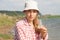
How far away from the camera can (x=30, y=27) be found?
159 inches

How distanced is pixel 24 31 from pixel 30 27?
11cm

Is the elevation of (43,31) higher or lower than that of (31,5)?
lower

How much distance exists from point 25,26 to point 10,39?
12301mm

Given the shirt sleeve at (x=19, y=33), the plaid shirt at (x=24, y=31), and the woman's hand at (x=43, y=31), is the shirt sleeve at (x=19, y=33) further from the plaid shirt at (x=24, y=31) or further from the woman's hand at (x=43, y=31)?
the woman's hand at (x=43, y=31)

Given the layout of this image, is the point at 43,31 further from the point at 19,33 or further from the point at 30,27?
the point at 19,33

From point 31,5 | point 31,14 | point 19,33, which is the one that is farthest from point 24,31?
point 31,5

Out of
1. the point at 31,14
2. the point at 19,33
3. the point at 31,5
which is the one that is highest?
the point at 31,5

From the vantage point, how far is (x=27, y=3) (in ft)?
13.1

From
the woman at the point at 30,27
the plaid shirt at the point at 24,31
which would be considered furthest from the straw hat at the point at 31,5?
the plaid shirt at the point at 24,31

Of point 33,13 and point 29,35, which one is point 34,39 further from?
point 33,13

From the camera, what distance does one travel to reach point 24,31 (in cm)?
399

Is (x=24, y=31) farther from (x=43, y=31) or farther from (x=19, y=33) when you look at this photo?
(x=43, y=31)

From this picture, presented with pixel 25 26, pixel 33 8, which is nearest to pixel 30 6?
pixel 33 8

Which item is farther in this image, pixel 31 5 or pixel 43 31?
pixel 31 5
